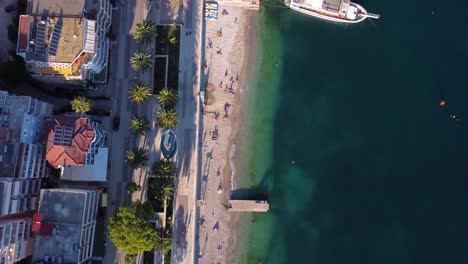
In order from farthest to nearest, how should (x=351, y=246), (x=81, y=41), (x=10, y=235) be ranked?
(x=351, y=246) < (x=81, y=41) < (x=10, y=235)

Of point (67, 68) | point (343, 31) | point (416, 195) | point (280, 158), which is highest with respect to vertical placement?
point (343, 31)

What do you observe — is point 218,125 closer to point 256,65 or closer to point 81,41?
point 256,65

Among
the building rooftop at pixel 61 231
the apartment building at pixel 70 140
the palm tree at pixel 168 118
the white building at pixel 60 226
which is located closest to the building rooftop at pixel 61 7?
the apartment building at pixel 70 140

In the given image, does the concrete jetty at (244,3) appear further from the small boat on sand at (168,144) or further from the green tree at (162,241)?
the green tree at (162,241)

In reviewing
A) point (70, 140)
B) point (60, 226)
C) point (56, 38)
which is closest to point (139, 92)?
point (70, 140)

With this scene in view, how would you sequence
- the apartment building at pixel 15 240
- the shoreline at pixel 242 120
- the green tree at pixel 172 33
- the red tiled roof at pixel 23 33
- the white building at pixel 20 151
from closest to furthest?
the apartment building at pixel 15 240
the white building at pixel 20 151
the red tiled roof at pixel 23 33
the green tree at pixel 172 33
the shoreline at pixel 242 120

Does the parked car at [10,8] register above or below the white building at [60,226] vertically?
above

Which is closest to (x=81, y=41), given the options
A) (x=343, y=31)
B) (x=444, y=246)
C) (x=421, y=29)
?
(x=343, y=31)
